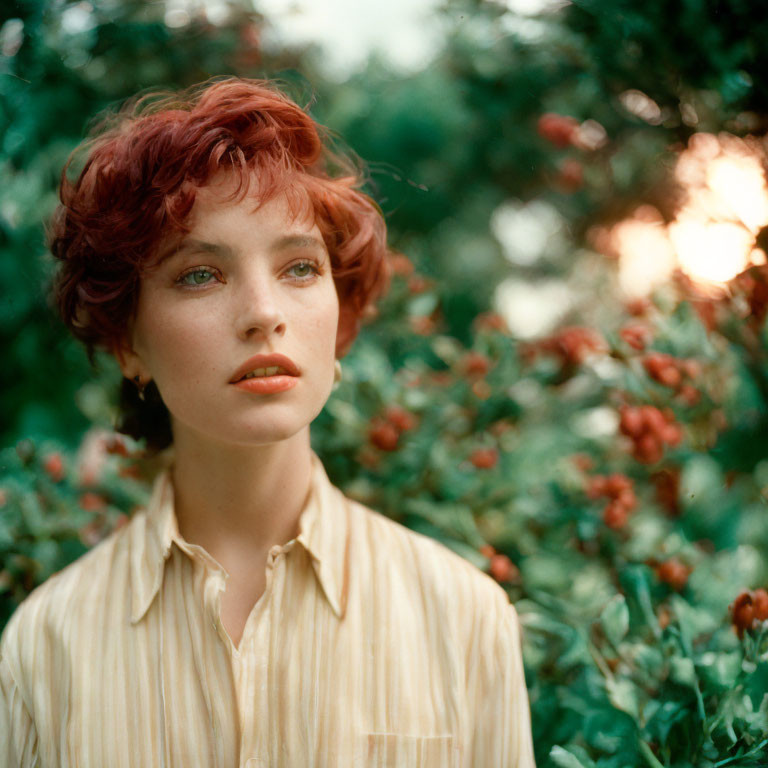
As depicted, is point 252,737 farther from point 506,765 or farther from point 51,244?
point 51,244

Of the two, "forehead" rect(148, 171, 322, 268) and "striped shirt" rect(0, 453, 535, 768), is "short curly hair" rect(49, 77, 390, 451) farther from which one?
"striped shirt" rect(0, 453, 535, 768)

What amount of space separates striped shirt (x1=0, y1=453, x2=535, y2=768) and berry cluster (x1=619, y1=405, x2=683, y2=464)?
0.47 meters

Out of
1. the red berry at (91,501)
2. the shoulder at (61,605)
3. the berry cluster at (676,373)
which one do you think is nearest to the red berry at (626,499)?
the berry cluster at (676,373)

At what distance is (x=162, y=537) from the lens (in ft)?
3.87

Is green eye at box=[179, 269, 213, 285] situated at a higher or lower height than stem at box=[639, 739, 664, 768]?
higher

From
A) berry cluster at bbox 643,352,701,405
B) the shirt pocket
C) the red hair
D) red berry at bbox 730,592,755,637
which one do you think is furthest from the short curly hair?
red berry at bbox 730,592,755,637

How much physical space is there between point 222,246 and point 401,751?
0.72m

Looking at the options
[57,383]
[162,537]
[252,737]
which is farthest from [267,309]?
[57,383]

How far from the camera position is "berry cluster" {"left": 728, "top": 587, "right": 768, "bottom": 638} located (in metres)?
1.25

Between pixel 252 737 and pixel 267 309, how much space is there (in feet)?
1.86

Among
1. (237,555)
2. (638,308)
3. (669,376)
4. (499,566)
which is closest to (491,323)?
(638,308)

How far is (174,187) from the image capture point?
3.49ft

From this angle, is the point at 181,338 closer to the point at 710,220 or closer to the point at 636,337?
the point at 636,337

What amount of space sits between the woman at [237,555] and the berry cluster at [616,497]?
37cm
